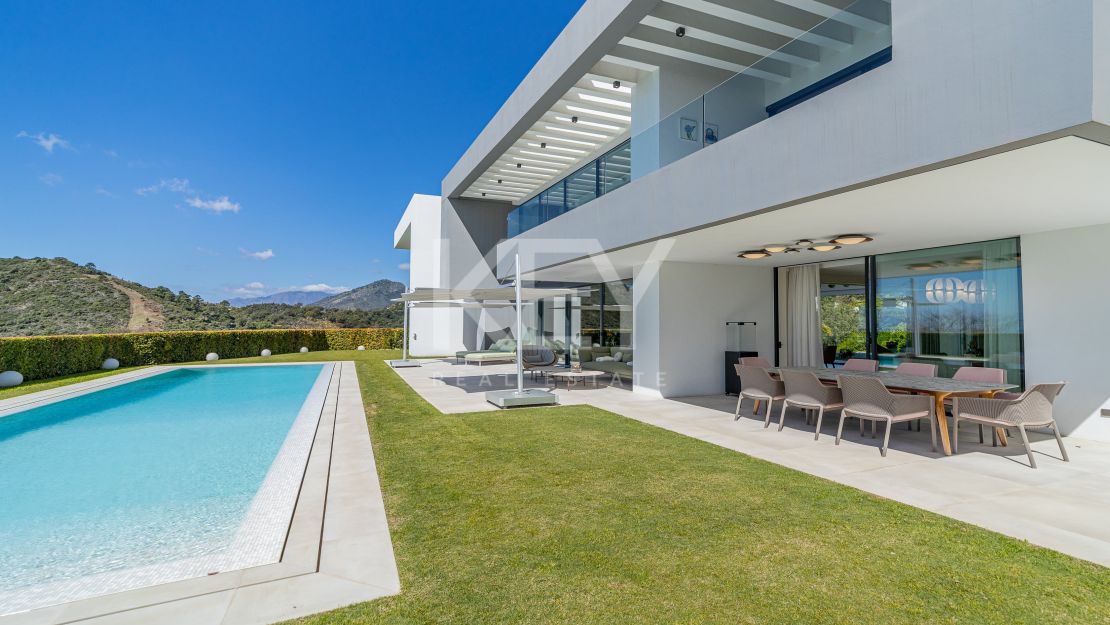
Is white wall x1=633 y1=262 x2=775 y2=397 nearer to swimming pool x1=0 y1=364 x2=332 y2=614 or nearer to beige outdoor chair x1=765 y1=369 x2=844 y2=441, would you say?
beige outdoor chair x1=765 y1=369 x2=844 y2=441

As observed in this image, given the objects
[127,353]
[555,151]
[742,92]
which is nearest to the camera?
[742,92]

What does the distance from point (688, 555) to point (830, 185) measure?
152 inches

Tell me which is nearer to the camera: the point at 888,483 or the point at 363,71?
the point at 888,483

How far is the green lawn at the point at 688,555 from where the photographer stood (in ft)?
9.19

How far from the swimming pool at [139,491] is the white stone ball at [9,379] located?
4045 mm

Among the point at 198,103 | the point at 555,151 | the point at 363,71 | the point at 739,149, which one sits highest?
the point at 363,71

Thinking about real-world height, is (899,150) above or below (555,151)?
below

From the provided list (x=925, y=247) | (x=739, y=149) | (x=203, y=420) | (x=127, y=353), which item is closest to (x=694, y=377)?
(x=925, y=247)

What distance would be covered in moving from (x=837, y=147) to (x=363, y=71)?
42.8 metres

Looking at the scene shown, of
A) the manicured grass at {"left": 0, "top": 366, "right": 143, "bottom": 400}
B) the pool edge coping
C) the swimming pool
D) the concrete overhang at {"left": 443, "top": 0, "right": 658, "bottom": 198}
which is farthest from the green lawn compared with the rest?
the manicured grass at {"left": 0, "top": 366, "right": 143, "bottom": 400}

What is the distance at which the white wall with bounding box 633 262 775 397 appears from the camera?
10555 mm

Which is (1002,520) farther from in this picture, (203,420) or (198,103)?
(198,103)

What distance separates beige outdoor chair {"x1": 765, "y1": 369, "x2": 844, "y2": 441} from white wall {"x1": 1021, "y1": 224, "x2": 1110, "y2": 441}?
2.86 m

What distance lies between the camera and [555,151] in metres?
15.3
